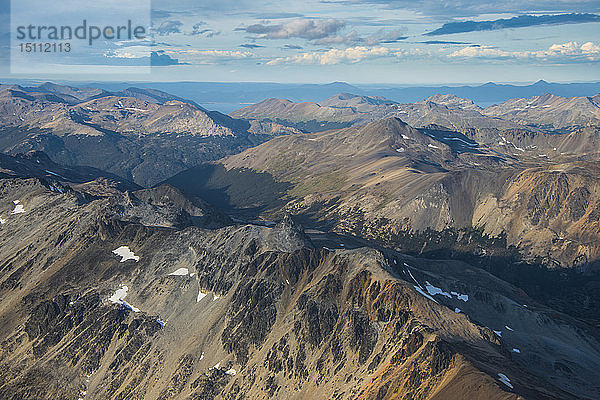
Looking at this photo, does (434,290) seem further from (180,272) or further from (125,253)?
(125,253)

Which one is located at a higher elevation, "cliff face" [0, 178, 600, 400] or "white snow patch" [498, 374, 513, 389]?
"white snow patch" [498, 374, 513, 389]

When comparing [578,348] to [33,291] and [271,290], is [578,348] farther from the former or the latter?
[33,291]

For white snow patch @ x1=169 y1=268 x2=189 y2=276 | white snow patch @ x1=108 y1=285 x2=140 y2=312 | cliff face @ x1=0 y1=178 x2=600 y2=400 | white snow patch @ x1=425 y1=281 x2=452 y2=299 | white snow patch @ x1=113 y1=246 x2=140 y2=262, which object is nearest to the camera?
cliff face @ x1=0 y1=178 x2=600 y2=400

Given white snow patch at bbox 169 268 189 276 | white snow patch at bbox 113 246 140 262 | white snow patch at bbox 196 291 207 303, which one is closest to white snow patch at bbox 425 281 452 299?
white snow patch at bbox 196 291 207 303

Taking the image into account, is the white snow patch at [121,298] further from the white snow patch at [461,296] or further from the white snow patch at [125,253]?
the white snow patch at [461,296]

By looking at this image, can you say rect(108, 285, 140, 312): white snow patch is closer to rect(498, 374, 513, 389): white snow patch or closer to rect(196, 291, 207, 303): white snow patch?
rect(196, 291, 207, 303): white snow patch

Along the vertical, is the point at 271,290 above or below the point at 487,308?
above

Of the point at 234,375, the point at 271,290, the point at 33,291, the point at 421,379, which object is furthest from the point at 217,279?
the point at 421,379
